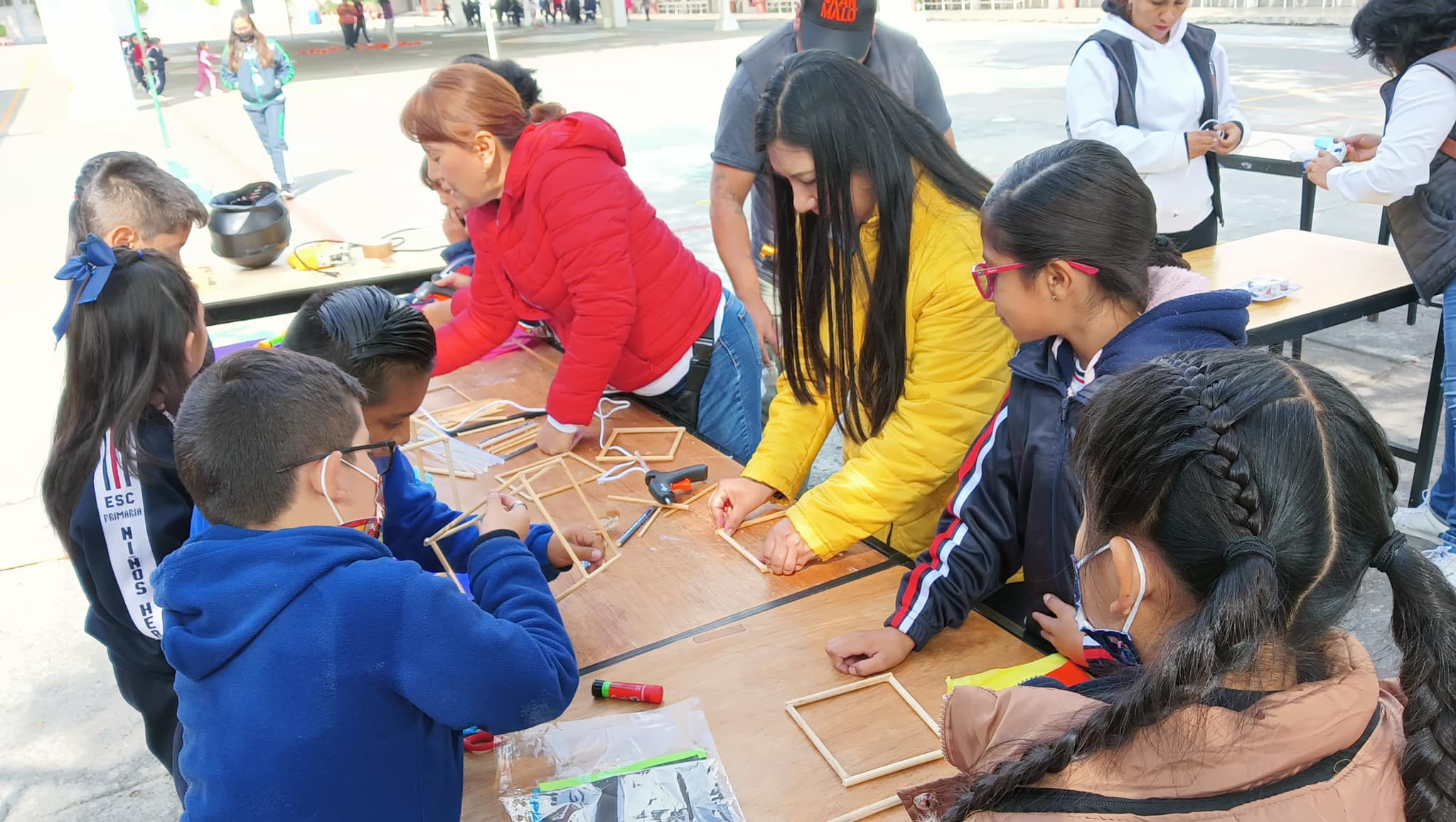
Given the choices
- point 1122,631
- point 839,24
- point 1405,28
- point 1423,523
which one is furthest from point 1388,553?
point 1423,523

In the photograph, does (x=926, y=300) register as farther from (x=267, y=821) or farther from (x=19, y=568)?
(x=19, y=568)

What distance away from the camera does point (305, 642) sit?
3.84 feet

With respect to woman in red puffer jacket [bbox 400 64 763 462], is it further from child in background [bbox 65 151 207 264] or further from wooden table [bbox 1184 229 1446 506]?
wooden table [bbox 1184 229 1446 506]

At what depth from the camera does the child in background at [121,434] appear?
178cm

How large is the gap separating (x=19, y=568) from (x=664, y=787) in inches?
153

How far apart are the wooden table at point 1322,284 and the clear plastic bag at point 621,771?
233 cm

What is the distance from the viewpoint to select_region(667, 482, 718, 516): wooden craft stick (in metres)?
2.28

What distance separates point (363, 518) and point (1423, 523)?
3.76 meters

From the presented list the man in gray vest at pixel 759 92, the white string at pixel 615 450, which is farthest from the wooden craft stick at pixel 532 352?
the man in gray vest at pixel 759 92

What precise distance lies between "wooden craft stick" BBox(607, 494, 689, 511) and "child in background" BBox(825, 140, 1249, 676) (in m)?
0.65

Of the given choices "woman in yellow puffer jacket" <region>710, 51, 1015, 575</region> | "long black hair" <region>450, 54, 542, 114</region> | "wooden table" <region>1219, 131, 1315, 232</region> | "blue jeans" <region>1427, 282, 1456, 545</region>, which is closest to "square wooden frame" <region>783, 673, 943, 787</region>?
"woman in yellow puffer jacket" <region>710, 51, 1015, 575</region>

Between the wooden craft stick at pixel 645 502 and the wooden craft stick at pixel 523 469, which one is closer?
the wooden craft stick at pixel 645 502

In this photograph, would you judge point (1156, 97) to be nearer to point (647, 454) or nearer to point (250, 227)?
point (647, 454)

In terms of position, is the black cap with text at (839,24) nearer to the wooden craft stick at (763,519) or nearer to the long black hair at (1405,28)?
the long black hair at (1405,28)
